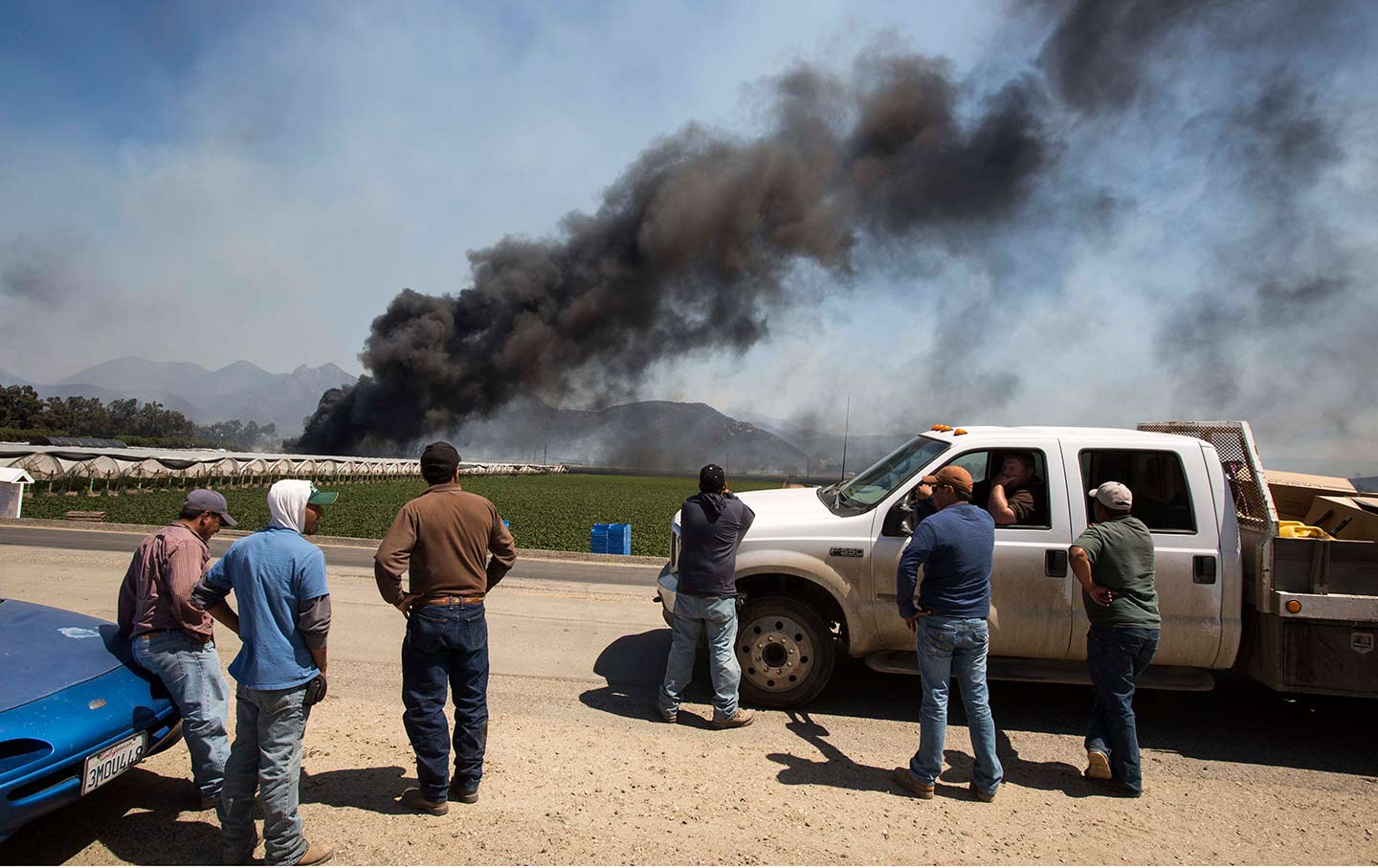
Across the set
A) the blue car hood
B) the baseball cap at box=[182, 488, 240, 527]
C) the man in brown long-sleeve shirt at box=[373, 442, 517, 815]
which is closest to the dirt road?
the man in brown long-sleeve shirt at box=[373, 442, 517, 815]

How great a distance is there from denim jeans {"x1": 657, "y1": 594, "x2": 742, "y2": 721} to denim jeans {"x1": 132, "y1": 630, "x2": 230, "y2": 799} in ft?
8.27

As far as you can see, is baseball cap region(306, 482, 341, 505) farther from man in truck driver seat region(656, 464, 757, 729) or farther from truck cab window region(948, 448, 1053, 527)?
truck cab window region(948, 448, 1053, 527)

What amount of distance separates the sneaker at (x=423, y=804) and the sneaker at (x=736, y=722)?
1.83 meters

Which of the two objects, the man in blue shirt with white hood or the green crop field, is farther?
the green crop field

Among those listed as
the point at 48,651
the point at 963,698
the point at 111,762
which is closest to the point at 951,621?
the point at 963,698

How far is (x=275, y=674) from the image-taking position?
9.68 feet

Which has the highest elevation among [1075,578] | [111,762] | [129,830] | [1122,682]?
[1075,578]

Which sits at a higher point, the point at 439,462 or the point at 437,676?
the point at 439,462

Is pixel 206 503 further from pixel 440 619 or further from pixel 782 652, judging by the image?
pixel 782 652

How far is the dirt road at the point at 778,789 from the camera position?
11.1 ft

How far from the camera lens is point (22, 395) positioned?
8462cm

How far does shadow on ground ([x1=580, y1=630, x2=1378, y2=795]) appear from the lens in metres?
4.77

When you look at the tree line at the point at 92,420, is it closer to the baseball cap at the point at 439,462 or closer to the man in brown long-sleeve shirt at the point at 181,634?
the man in brown long-sleeve shirt at the point at 181,634

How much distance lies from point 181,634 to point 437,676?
3.61ft
